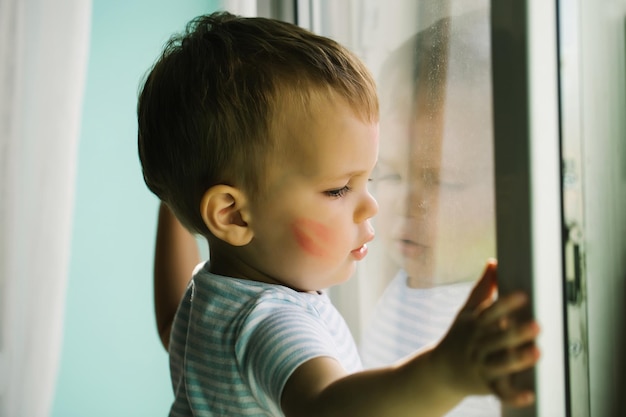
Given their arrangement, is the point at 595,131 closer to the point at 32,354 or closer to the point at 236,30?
the point at 236,30

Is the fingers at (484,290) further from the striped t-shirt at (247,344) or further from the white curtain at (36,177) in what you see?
the white curtain at (36,177)

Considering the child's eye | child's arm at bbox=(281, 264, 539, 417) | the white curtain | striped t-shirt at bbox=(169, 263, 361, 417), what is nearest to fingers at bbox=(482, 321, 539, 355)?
child's arm at bbox=(281, 264, 539, 417)

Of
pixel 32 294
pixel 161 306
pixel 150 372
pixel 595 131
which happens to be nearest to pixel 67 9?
pixel 32 294

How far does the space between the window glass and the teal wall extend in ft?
2.22

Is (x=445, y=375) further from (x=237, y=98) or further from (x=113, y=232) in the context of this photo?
(x=113, y=232)

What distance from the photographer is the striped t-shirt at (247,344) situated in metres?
0.55

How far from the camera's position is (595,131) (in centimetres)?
52

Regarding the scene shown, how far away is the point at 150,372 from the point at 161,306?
63 centimetres

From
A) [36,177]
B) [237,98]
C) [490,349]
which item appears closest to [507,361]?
[490,349]

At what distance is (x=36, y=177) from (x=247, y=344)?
0.89 metres

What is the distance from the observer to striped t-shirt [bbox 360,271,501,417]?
706mm

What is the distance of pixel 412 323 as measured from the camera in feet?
2.66

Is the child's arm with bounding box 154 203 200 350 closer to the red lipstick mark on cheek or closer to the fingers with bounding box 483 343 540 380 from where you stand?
the red lipstick mark on cheek

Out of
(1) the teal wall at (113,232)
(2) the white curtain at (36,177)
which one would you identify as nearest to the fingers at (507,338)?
(2) the white curtain at (36,177)
